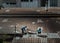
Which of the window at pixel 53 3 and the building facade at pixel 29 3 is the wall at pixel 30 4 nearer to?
the building facade at pixel 29 3

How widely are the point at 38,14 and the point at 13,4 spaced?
3.14 meters

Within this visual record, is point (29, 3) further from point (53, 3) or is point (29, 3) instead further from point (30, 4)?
point (53, 3)

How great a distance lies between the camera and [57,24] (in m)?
6.56

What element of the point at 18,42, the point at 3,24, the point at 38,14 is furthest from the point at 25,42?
the point at 38,14

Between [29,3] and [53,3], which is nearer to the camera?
[53,3]

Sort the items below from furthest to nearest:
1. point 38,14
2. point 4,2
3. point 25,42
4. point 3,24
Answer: point 4,2, point 38,14, point 3,24, point 25,42

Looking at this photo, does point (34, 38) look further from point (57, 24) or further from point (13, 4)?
point (13, 4)

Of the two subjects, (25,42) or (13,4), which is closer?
(25,42)

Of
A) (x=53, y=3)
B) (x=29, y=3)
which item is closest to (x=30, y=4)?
(x=29, y=3)

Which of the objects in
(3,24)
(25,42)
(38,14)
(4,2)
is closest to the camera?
(25,42)

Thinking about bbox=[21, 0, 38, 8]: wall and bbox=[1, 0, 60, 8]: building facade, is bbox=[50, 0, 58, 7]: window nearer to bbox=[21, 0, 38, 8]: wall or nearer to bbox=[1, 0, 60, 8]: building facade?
bbox=[1, 0, 60, 8]: building facade

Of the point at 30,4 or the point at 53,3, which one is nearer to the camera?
the point at 53,3

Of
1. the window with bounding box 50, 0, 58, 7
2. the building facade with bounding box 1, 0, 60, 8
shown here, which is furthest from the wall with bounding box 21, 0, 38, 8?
the window with bounding box 50, 0, 58, 7

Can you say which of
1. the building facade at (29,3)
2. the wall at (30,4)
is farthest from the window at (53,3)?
the wall at (30,4)
